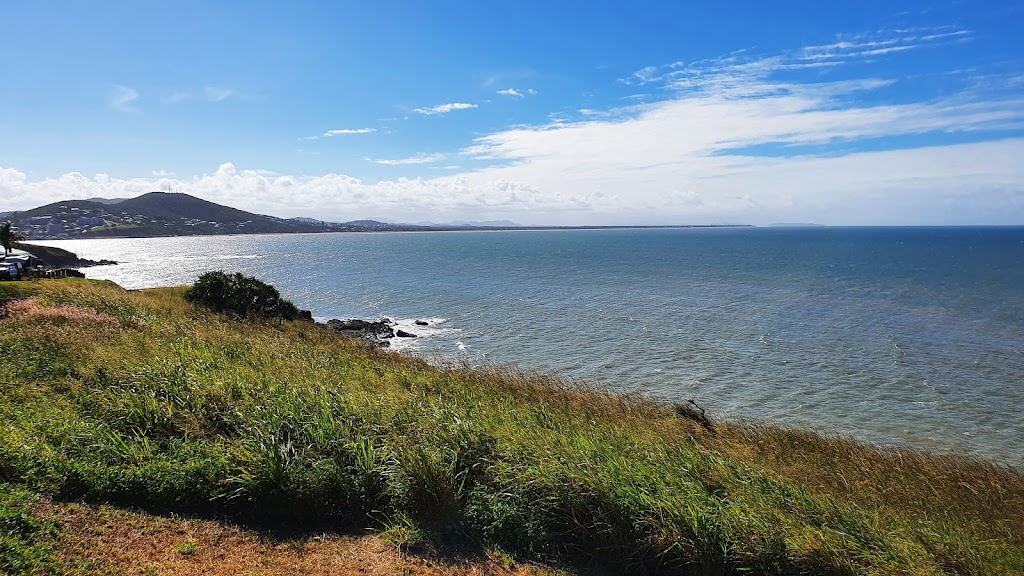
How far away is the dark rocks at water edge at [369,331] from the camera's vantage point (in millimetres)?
39438

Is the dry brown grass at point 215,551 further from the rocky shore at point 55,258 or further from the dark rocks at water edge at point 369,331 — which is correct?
the rocky shore at point 55,258

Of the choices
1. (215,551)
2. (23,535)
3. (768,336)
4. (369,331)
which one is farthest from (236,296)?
(768,336)

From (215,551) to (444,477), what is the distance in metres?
3.53

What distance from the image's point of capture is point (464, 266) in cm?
10519

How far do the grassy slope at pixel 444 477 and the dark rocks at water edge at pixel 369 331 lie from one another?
81.4ft

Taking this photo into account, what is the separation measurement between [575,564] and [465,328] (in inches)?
1413

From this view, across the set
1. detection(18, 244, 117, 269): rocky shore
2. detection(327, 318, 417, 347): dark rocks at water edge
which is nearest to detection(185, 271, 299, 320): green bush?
A: detection(327, 318, 417, 347): dark rocks at water edge

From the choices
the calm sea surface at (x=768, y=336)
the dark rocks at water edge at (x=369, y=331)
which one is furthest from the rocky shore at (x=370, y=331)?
the calm sea surface at (x=768, y=336)

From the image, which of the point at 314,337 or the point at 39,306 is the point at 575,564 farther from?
the point at 314,337

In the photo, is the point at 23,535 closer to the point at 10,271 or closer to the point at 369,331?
the point at 369,331

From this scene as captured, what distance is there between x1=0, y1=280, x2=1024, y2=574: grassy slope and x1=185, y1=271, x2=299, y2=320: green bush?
70.0 feet

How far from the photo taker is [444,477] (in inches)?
363

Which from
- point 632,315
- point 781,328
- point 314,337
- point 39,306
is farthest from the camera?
point 632,315

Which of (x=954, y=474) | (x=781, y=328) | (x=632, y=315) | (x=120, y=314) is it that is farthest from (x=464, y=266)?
(x=954, y=474)
